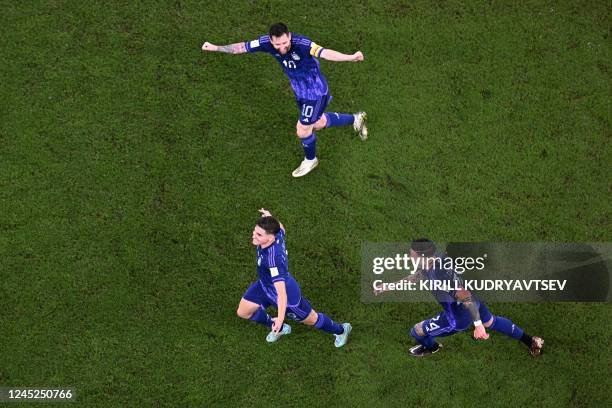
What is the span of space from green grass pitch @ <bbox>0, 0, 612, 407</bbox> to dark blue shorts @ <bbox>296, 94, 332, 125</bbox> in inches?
42.6

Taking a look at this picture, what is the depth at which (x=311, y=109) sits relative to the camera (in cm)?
974

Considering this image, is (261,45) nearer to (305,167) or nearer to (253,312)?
(305,167)

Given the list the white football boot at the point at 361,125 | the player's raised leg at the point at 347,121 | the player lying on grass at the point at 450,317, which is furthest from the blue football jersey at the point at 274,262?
the white football boot at the point at 361,125

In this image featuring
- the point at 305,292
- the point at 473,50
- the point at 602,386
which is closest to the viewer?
the point at 602,386

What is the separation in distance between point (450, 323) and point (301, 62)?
388 cm

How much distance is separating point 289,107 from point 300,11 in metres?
1.88

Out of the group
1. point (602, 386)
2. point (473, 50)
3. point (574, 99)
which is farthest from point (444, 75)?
point (602, 386)

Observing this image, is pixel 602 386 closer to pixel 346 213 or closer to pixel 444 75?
pixel 346 213

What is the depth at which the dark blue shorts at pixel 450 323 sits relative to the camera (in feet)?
26.9

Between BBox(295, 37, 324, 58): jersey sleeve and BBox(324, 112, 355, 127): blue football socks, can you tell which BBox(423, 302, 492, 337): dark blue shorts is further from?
BBox(295, 37, 324, 58): jersey sleeve

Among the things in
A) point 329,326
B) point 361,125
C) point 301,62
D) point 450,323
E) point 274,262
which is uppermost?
point 301,62

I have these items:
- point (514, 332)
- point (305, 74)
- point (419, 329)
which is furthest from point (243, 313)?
point (514, 332)

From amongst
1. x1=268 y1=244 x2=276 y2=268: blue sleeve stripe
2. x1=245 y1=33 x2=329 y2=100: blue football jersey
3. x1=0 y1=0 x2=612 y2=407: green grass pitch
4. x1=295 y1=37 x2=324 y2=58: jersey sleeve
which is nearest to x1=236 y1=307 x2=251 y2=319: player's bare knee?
x1=0 y1=0 x2=612 y2=407: green grass pitch

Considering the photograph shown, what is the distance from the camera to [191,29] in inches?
464
